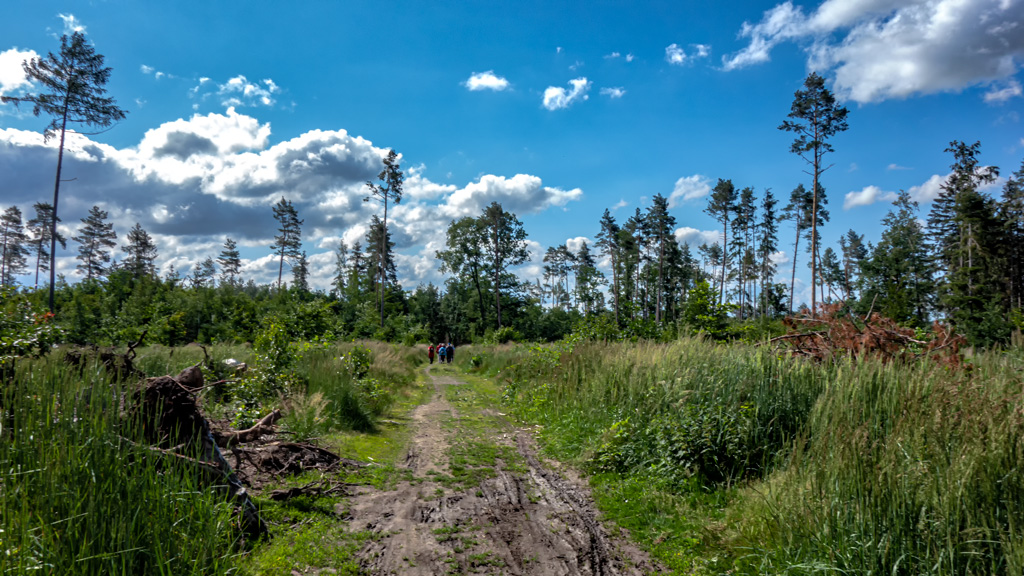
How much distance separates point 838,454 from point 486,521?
3.18m

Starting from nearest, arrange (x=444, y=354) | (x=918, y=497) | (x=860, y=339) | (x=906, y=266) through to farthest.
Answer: (x=918, y=497), (x=860, y=339), (x=444, y=354), (x=906, y=266)

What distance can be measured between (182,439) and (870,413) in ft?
20.9

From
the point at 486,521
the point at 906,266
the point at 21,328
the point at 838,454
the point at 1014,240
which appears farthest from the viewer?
the point at 906,266

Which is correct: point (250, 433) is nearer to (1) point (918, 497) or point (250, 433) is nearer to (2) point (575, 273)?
(1) point (918, 497)

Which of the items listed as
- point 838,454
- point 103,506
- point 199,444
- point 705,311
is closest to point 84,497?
point 103,506

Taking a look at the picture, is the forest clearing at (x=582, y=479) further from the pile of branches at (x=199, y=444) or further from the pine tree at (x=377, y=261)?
the pine tree at (x=377, y=261)

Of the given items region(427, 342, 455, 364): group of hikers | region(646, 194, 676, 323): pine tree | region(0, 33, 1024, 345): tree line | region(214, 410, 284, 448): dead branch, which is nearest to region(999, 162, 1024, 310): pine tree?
region(0, 33, 1024, 345): tree line

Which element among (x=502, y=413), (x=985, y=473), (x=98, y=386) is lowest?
(x=502, y=413)

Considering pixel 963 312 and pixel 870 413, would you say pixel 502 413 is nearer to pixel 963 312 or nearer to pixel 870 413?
pixel 870 413

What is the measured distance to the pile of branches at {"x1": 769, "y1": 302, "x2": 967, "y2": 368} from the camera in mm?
6219

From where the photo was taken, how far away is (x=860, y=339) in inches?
267

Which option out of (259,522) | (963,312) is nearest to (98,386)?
(259,522)

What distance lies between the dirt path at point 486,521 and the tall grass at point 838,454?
1.00 meters

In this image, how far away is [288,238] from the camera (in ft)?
190
